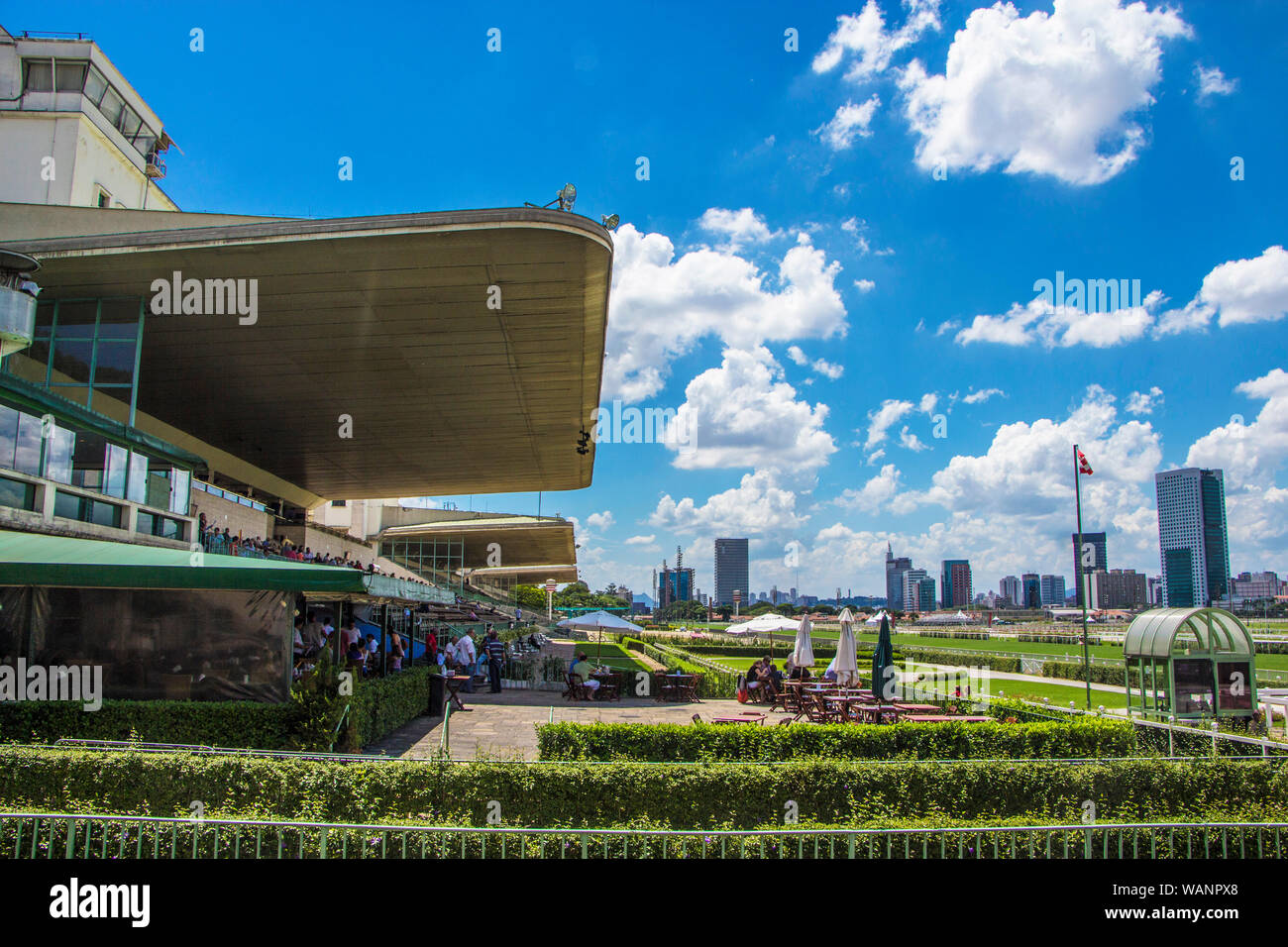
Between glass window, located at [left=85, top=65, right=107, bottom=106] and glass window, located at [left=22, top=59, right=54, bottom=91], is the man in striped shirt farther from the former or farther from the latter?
glass window, located at [left=22, top=59, right=54, bottom=91]

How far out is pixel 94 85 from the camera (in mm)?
37250

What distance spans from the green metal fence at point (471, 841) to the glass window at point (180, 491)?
13.9m

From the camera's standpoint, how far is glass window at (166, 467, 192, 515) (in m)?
19.4

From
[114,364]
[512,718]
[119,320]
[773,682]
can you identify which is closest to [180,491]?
[114,364]

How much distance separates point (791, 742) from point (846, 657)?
893cm

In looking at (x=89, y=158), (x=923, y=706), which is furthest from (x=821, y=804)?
(x=89, y=158)

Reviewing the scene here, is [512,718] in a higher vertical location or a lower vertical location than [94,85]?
lower

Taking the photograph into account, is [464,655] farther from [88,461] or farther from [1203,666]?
[1203,666]

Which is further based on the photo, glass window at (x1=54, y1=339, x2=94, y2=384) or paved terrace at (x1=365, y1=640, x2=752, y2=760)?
glass window at (x1=54, y1=339, x2=94, y2=384)

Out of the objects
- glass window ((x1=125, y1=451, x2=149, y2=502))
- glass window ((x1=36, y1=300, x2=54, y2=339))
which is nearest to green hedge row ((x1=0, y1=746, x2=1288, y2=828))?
glass window ((x1=125, y1=451, x2=149, y2=502))

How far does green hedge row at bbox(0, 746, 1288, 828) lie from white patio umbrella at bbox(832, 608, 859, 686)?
31.7 ft

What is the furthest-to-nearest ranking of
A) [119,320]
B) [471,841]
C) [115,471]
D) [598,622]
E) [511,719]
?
[598,622] < [119,320] < [115,471] < [511,719] < [471,841]

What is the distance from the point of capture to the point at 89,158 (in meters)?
36.9
